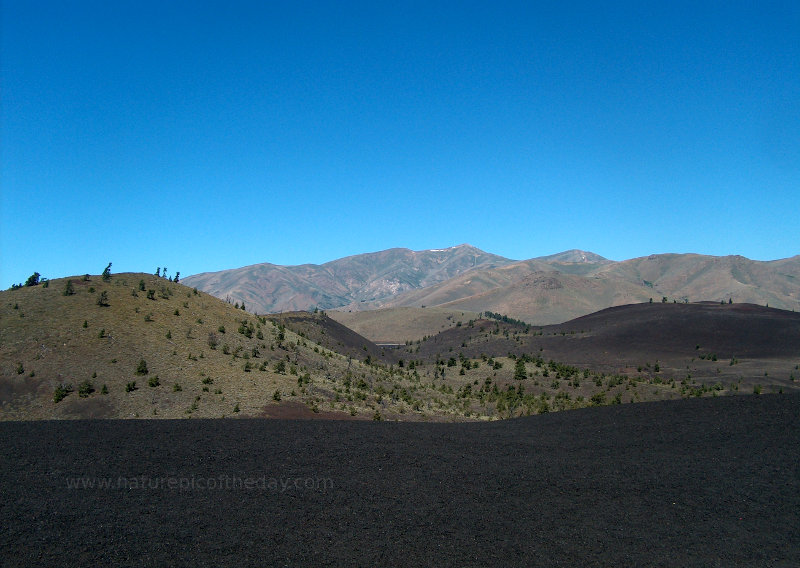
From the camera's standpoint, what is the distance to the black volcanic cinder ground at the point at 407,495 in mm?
8266

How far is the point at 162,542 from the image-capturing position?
8.34 metres

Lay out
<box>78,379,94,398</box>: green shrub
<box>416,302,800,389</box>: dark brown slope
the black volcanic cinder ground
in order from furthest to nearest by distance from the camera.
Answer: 1. <box>416,302,800,389</box>: dark brown slope
2. <box>78,379,94,398</box>: green shrub
3. the black volcanic cinder ground

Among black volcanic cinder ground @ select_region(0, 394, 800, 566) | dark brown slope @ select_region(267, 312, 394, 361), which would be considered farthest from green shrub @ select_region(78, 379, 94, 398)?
dark brown slope @ select_region(267, 312, 394, 361)

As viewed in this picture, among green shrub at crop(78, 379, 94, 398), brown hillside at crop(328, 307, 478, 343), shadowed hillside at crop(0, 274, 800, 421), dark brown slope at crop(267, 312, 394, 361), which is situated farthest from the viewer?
brown hillside at crop(328, 307, 478, 343)

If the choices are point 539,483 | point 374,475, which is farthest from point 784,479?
point 374,475

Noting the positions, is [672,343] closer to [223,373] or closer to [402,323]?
[223,373]

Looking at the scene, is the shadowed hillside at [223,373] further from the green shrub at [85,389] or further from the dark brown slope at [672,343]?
the dark brown slope at [672,343]

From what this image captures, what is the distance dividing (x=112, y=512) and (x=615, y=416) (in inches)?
621

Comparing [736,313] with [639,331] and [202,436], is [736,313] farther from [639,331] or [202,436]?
[202,436]

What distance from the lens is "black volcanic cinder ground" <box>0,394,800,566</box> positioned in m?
8.27

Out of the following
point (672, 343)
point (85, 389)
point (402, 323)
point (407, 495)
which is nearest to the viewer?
point (407, 495)

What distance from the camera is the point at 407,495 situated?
10812mm

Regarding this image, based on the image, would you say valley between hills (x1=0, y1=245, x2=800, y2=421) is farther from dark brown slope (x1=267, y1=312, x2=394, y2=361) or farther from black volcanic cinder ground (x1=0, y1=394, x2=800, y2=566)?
black volcanic cinder ground (x1=0, y1=394, x2=800, y2=566)

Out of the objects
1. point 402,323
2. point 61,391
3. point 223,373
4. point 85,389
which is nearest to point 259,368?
point 223,373
